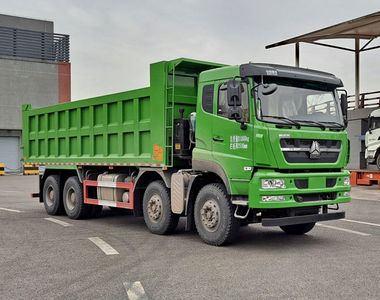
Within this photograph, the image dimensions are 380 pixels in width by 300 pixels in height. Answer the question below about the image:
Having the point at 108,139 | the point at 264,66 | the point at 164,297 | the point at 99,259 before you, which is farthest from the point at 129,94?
the point at 164,297

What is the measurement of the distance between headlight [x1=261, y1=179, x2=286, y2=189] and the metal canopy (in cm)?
1689

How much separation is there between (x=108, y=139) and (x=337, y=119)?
4733 millimetres

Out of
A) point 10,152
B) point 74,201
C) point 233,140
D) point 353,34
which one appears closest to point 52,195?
point 74,201

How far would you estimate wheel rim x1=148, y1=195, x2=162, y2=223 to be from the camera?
9.49 meters

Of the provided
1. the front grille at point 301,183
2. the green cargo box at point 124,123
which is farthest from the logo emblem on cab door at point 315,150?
the green cargo box at point 124,123

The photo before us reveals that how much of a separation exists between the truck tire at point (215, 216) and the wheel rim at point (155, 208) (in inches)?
40.9

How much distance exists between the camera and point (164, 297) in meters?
5.42

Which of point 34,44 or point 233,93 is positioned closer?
point 233,93

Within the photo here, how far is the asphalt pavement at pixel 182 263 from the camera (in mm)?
5668

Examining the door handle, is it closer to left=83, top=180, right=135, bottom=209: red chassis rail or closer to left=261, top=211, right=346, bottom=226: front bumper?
left=261, top=211, right=346, bottom=226: front bumper

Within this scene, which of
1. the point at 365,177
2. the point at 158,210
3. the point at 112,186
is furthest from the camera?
the point at 365,177

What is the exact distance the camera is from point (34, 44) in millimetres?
41719

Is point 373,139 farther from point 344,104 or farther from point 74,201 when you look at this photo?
point 74,201

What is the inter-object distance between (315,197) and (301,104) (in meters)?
1.48
